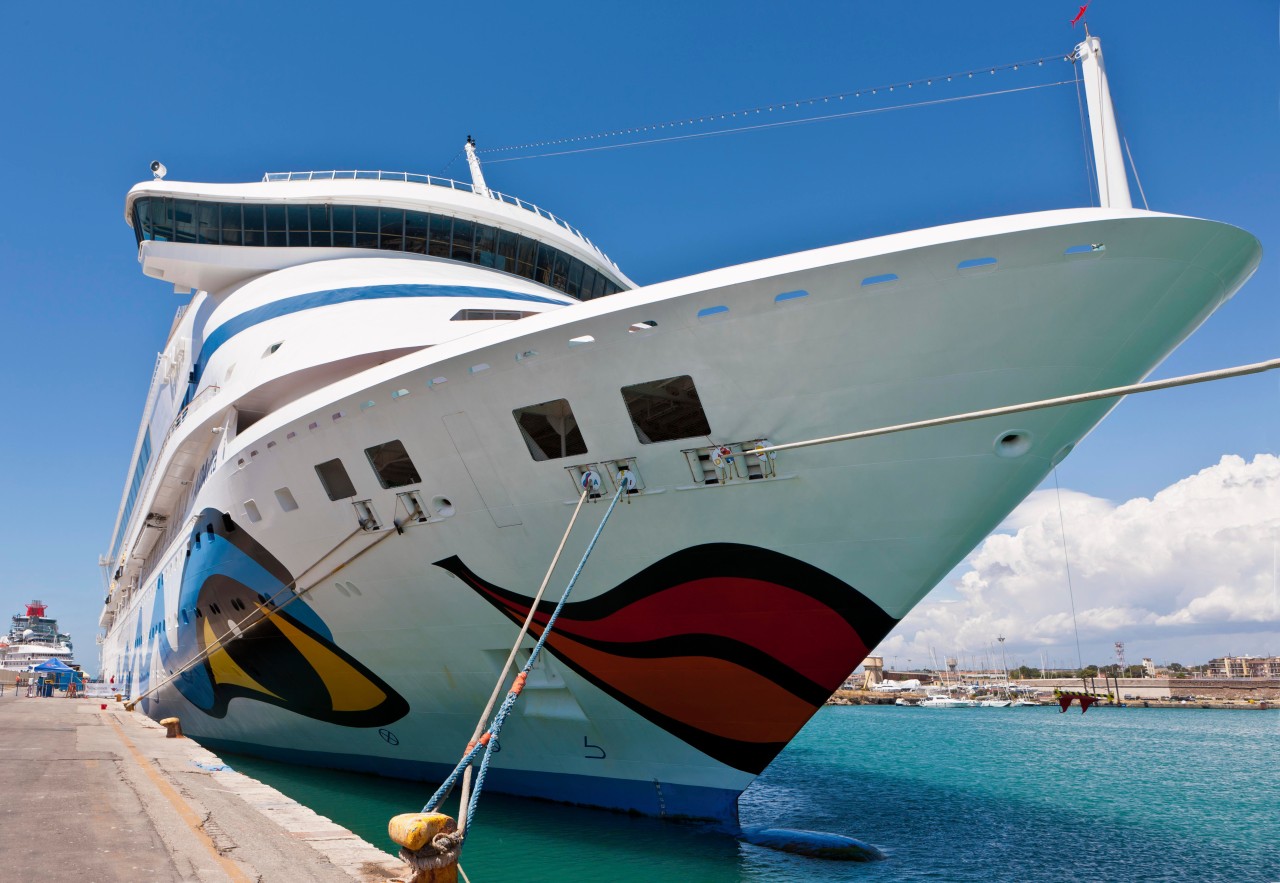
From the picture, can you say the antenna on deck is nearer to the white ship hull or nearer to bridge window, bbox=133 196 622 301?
bridge window, bbox=133 196 622 301

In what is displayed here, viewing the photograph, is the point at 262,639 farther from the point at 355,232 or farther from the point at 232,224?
the point at 232,224

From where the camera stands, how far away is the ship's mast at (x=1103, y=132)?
254 inches

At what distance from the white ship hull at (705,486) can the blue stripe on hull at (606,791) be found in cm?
4

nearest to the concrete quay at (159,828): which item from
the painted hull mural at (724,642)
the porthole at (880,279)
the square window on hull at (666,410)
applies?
the painted hull mural at (724,642)

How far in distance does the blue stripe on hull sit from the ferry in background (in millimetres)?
58030

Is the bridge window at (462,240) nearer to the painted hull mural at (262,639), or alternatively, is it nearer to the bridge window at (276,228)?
the bridge window at (276,228)

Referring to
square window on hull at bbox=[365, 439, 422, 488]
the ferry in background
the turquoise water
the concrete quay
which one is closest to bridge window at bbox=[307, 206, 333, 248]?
square window on hull at bbox=[365, 439, 422, 488]

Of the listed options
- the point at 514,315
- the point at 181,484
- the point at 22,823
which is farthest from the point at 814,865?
the point at 181,484

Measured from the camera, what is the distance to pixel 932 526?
729cm

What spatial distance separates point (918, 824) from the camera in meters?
A: 11.0

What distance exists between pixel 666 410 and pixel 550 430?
4.33ft

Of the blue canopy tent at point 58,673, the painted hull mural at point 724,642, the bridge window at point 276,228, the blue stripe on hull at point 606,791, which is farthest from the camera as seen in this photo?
the blue canopy tent at point 58,673

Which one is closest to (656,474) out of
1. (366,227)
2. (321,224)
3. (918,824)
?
(918,824)

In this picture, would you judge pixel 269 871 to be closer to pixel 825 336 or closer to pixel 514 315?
pixel 825 336
